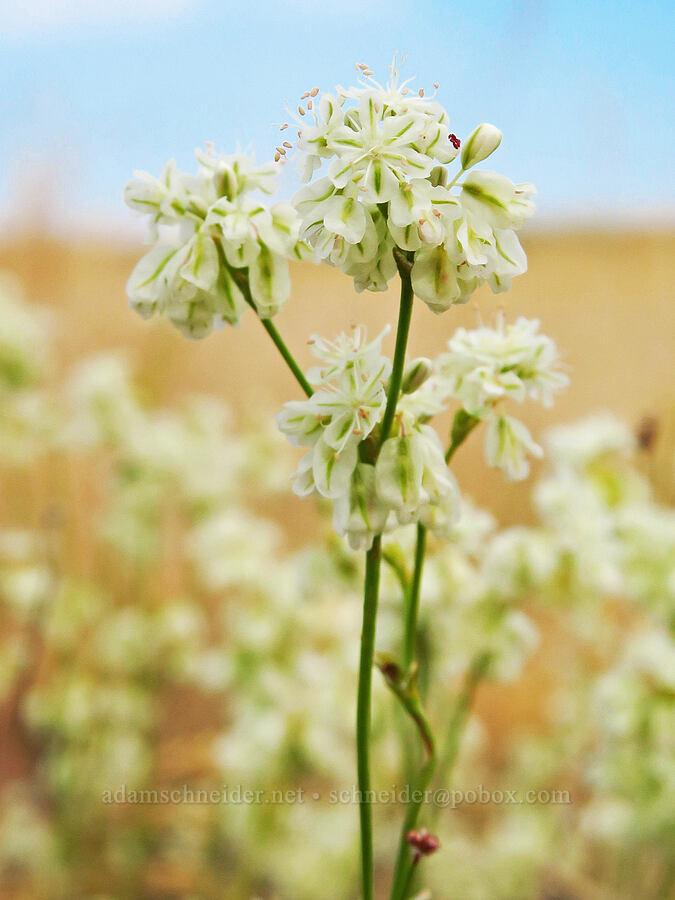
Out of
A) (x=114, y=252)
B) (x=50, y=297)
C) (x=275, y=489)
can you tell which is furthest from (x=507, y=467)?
(x=114, y=252)

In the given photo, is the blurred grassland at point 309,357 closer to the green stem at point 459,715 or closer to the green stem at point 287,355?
the green stem at point 459,715

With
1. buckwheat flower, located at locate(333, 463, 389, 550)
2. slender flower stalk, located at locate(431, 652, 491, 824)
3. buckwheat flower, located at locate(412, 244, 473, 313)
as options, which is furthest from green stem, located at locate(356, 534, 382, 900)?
slender flower stalk, located at locate(431, 652, 491, 824)

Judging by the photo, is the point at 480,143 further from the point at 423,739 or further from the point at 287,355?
the point at 423,739

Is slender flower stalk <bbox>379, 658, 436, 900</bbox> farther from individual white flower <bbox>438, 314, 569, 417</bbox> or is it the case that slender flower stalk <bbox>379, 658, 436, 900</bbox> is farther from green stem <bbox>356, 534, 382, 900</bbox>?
individual white flower <bbox>438, 314, 569, 417</bbox>

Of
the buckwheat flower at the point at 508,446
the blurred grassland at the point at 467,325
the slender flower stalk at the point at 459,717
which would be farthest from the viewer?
the blurred grassland at the point at 467,325

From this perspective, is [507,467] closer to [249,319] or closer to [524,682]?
[524,682]

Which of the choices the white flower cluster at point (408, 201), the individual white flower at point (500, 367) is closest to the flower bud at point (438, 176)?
the white flower cluster at point (408, 201)
